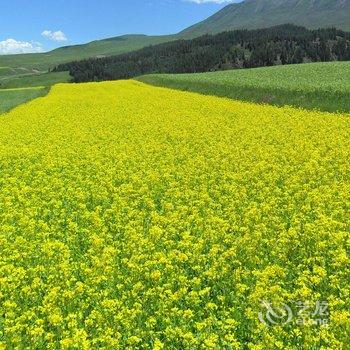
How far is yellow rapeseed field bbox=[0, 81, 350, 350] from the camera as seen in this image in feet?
23.4

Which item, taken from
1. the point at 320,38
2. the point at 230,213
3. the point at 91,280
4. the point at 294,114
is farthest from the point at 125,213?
the point at 320,38

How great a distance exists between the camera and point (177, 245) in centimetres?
1008

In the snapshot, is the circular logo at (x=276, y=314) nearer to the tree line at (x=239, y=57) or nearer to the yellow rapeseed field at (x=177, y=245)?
the yellow rapeseed field at (x=177, y=245)

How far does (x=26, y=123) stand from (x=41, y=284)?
75.1ft

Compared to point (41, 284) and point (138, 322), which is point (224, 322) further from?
point (41, 284)

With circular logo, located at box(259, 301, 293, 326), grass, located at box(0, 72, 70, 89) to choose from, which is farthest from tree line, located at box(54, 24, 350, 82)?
circular logo, located at box(259, 301, 293, 326)

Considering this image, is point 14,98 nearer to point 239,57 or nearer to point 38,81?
point 38,81

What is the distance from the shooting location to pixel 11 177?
1650cm

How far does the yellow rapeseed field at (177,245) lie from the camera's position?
714 cm

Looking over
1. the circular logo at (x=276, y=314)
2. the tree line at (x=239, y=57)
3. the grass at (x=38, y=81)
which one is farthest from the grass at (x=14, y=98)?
the tree line at (x=239, y=57)

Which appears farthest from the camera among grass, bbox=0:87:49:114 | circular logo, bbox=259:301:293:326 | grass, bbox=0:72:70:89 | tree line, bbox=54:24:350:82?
tree line, bbox=54:24:350:82

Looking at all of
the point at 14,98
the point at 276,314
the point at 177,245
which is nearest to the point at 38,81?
the point at 14,98

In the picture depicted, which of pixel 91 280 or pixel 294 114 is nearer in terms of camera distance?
pixel 91 280

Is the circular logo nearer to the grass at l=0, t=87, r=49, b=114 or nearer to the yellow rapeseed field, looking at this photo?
the yellow rapeseed field
